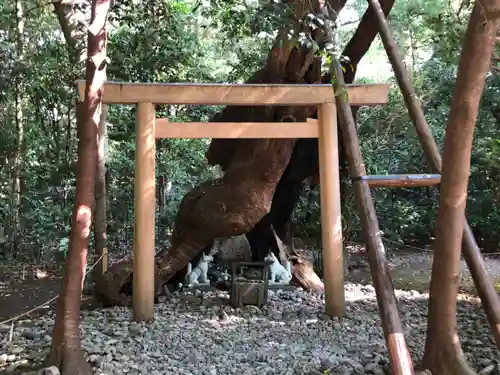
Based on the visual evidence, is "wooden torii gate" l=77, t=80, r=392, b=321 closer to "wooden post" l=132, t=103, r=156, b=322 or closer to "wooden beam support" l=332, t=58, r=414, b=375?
"wooden post" l=132, t=103, r=156, b=322

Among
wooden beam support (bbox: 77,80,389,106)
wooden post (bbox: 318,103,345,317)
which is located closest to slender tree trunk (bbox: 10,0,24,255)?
wooden beam support (bbox: 77,80,389,106)

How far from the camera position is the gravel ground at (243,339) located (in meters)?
3.00

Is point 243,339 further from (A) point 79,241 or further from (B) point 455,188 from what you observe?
(B) point 455,188

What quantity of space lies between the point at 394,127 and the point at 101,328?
17.8 ft

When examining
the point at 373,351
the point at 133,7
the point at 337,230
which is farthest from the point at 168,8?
the point at 373,351

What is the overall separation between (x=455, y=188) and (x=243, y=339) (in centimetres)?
194

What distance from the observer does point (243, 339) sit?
11.8 feet

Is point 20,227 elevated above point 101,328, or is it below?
above

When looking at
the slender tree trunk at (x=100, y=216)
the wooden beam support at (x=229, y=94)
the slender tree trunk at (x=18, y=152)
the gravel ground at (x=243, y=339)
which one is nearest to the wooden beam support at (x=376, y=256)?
the gravel ground at (x=243, y=339)

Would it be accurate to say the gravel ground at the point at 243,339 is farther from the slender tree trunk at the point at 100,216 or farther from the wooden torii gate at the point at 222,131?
the slender tree trunk at the point at 100,216

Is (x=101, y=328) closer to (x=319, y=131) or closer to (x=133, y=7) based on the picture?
(x=319, y=131)

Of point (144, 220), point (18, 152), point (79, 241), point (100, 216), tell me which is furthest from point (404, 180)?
point (18, 152)

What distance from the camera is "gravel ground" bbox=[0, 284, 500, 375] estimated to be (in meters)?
3.00

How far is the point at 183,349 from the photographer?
337 cm
